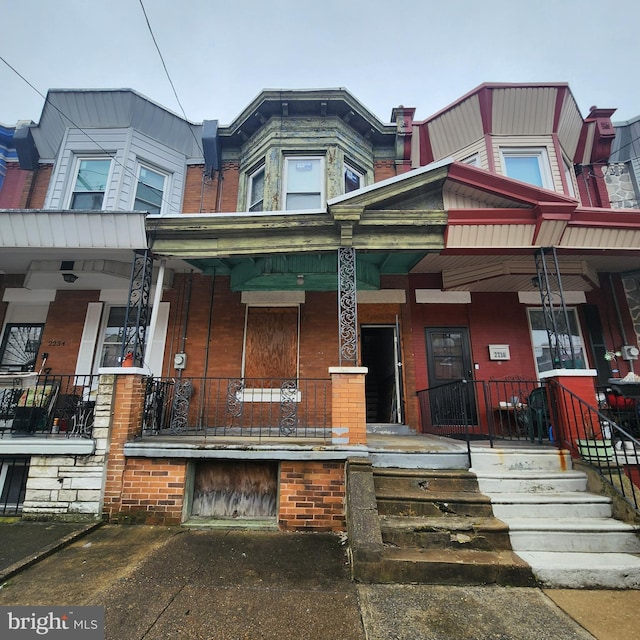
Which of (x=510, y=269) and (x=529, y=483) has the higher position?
(x=510, y=269)

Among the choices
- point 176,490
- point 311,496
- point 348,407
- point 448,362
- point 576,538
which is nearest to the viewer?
point 576,538

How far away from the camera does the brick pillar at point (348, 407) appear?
4469 mm

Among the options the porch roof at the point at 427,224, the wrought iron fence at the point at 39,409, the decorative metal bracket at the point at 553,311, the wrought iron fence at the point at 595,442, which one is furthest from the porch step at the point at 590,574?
the wrought iron fence at the point at 39,409

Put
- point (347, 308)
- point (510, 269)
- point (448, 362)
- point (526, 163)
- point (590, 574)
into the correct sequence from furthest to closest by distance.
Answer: point (526, 163), point (448, 362), point (510, 269), point (347, 308), point (590, 574)

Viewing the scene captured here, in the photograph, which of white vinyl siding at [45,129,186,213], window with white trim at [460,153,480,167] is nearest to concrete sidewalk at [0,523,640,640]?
white vinyl siding at [45,129,186,213]

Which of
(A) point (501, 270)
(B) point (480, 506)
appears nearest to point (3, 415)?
(B) point (480, 506)

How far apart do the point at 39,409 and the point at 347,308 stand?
534 cm

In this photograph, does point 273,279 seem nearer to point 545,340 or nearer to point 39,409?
point 39,409

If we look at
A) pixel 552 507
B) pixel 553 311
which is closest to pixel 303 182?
pixel 553 311

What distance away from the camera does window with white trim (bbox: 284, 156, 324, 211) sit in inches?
293

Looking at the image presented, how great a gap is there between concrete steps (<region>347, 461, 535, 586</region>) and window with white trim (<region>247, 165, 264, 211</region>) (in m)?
6.00

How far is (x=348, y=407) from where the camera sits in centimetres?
457

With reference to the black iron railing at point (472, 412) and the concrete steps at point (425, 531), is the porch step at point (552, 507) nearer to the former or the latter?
the concrete steps at point (425, 531)

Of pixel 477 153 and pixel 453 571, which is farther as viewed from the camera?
pixel 477 153
